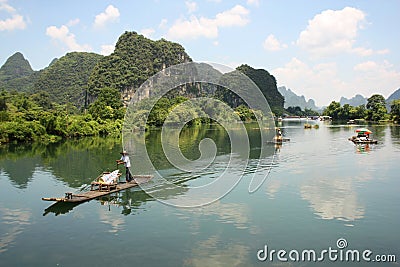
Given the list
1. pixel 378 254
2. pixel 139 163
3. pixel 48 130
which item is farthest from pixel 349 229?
pixel 48 130

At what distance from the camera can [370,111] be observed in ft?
173

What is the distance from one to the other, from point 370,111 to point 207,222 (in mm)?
51219

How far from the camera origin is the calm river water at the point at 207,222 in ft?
20.1

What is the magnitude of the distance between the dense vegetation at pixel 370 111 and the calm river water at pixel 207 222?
119 feet

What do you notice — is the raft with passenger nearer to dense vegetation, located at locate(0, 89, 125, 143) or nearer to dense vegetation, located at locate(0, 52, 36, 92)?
dense vegetation, located at locate(0, 89, 125, 143)

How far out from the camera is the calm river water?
6113 millimetres

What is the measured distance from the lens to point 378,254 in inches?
242

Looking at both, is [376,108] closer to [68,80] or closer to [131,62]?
[131,62]

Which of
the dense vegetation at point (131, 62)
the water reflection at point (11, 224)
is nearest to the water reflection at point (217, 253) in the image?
the water reflection at point (11, 224)

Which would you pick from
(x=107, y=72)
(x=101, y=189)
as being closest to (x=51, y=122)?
(x=101, y=189)

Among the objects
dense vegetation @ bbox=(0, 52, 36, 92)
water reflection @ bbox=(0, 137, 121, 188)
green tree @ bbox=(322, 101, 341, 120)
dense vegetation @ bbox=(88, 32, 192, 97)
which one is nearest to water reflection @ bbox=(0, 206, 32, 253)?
water reflection @ bbox=(0, 137, 121, 188)

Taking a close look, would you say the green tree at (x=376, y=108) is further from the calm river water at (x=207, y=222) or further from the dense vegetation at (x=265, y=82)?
the calm river water at (x=207, y=222)

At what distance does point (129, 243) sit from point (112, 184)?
126 inches

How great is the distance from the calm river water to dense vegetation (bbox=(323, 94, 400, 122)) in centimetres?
3638
